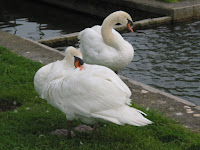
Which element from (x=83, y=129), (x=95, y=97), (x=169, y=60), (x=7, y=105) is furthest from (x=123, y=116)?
(x=169, y=60)

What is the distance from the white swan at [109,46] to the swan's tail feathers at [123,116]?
211cm

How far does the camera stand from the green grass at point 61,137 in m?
4.54

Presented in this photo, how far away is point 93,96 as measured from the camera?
425cm

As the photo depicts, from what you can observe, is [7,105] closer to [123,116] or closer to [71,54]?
[71,54]

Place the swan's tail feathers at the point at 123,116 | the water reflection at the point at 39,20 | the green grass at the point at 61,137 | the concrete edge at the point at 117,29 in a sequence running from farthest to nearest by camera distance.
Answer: the water reflection at the point at 39,20 → the concrete edge at the point at 117,29 → the green grass at the point at 61,137 → the swan's tail feathers at the point at 123,116

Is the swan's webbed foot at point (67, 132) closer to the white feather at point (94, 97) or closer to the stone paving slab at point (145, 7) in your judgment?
the white feather at point (94, 97)

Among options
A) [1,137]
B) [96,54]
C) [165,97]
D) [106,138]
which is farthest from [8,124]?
[165,97]

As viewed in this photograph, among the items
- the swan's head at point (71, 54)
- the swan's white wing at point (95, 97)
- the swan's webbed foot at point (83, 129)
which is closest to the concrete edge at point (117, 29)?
the swan's head at point (71, 54)

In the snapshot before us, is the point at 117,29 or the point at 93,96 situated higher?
the point at 93,96

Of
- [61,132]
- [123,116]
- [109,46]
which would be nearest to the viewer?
[123,116]

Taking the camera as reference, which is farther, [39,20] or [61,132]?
[39,20]

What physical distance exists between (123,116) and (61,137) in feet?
3.43

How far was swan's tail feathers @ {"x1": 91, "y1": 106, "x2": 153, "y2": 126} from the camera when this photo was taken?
13.4ft

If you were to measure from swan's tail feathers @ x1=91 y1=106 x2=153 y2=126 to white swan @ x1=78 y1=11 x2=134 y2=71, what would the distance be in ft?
6.91
